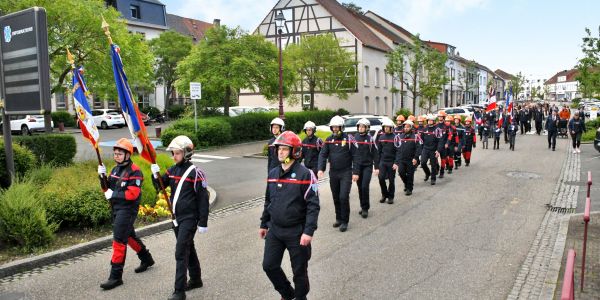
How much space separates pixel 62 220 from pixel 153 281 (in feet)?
9.46

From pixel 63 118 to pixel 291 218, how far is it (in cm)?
3738

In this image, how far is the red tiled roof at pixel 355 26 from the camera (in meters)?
42.7

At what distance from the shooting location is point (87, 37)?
2180 cm

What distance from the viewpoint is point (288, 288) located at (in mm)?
5242

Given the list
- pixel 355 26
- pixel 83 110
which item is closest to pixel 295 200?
pixel 83 110

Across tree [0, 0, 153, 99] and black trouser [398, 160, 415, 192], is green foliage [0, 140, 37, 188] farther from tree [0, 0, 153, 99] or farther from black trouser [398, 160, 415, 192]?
tree [0, 0, 153, 99]

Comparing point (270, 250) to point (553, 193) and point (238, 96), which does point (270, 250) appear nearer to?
point (553, 193)

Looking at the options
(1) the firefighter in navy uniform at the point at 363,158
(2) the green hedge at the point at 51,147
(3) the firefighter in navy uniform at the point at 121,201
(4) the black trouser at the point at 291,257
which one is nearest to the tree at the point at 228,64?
(2) the green hedge at the point at 51,147

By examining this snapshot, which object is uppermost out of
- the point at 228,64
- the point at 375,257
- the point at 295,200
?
the point at 228,64

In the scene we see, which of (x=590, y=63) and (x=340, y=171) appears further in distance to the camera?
(x=590, y=63)

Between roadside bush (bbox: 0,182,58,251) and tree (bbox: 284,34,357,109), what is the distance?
28.6 meters

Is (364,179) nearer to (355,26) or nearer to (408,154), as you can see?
(408,154)

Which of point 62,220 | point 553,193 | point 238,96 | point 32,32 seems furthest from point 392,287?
point 238,96

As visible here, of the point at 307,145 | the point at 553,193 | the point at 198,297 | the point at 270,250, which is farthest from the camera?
the point at 553,193
